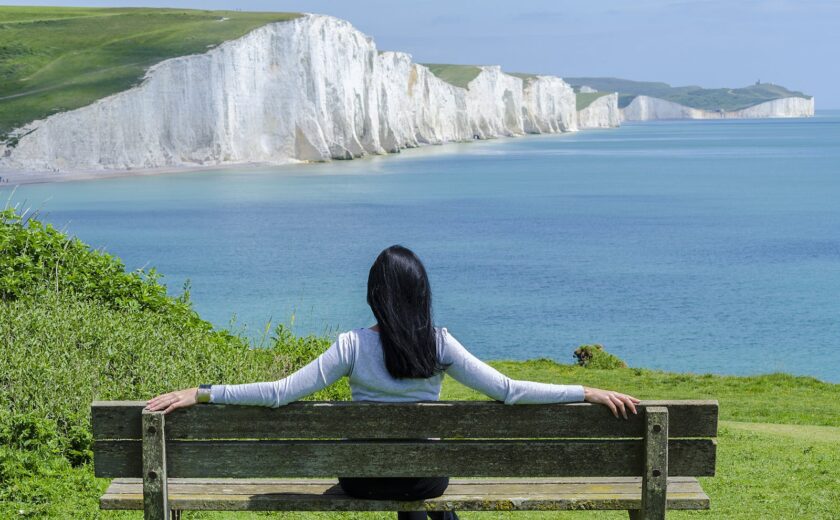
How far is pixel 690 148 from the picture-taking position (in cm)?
17338

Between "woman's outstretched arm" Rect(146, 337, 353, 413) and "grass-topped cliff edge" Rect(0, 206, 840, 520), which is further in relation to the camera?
"grass-topped cliff edge" Rect(0, 206, 840, 520)

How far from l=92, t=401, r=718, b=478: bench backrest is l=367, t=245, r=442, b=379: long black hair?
0.21 meters

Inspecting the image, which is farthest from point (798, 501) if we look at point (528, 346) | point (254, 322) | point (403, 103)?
point (403, 103)

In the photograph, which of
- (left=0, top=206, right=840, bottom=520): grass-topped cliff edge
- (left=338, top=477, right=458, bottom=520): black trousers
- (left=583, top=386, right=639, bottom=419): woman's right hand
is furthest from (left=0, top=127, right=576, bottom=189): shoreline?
(left=583, top=386, right=639, bottom=419): woman's right hand

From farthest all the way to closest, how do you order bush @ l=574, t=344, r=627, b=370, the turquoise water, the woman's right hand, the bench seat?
the turquoise water, bush @ l=574, t=344, r=627, b=370, the bench seat, the woman's right hand

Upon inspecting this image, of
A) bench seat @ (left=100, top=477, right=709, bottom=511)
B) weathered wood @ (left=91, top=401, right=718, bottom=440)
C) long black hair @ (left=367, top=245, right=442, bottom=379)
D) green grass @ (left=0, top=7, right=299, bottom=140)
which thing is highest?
green grass @ (left=0, top=7, right=299, bottom=140)

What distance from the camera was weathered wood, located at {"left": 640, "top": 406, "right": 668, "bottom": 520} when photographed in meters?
4.85

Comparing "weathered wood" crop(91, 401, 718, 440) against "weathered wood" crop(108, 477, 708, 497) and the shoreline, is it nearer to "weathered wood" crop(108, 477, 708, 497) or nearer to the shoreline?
"weathered wood" crop(108, 477, 708, 497)

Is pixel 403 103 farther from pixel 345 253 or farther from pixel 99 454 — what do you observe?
pixel 99 454

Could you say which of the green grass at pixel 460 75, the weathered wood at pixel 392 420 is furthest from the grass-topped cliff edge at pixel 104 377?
the green grass at pixel 460 75

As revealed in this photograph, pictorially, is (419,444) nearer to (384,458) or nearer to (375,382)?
(384,458)

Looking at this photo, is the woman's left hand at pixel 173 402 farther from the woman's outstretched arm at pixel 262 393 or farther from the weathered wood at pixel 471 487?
the weathered wood at pixel 471 487

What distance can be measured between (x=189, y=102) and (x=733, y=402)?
8095cm

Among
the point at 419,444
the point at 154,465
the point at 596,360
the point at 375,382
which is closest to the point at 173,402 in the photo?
the point at 154,465
